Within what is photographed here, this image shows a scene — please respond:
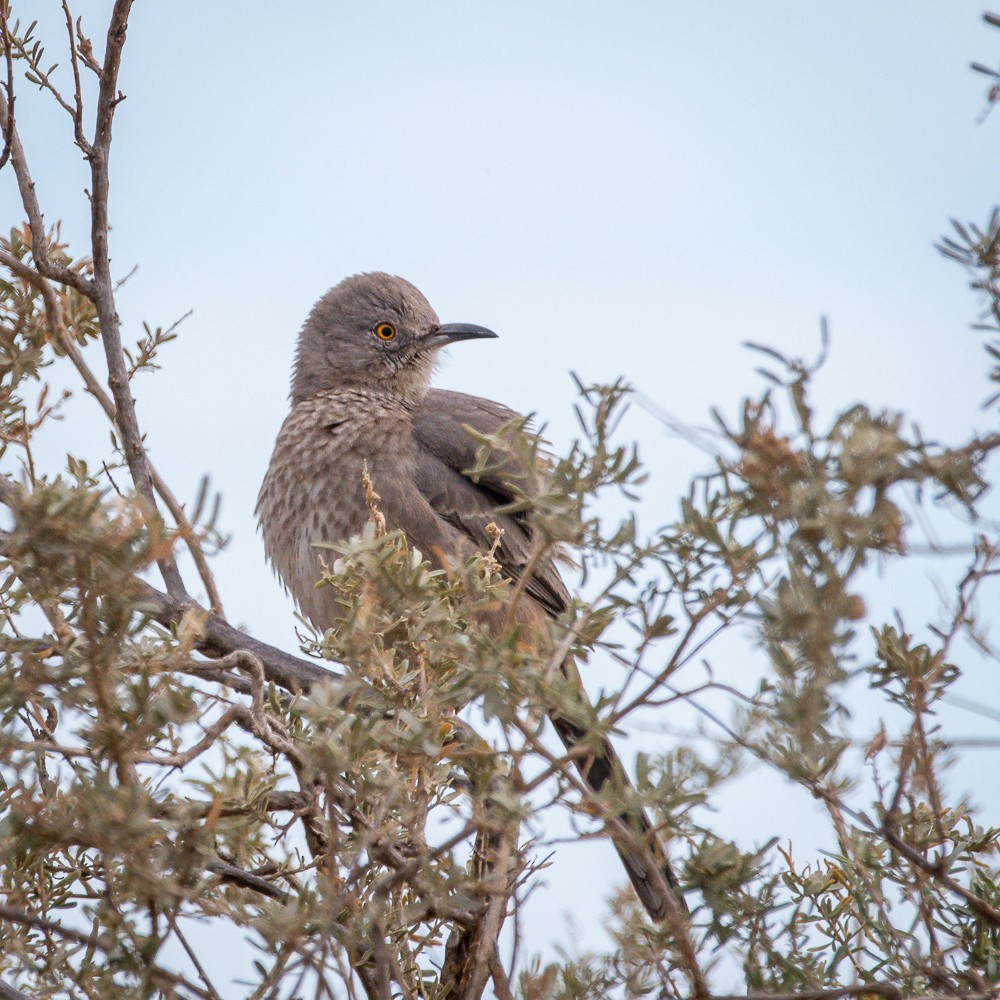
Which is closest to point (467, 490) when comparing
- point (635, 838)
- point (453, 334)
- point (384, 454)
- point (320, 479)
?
point (384, 454)

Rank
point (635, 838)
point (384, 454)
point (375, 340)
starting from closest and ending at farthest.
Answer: point (635, 838)
point (384, 454)
point (375, 340)

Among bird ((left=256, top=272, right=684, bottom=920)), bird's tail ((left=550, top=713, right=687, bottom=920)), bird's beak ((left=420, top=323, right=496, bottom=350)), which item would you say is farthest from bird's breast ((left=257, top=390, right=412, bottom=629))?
bird's tail ((left=550, top=713, right=687, bottom=920))

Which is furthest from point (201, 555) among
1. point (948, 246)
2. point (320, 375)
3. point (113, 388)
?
point (948, 246)

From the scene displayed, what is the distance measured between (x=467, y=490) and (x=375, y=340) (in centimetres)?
113

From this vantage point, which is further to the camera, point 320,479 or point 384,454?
point 384,454

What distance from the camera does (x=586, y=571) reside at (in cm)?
223

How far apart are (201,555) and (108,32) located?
5.49 feet

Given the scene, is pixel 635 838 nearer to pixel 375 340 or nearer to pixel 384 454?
pixel 384 454

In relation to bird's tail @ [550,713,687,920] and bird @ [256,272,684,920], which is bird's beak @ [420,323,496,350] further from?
bird's tail @ [550,713,687,920]

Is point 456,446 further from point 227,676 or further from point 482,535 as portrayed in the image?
point 227,676

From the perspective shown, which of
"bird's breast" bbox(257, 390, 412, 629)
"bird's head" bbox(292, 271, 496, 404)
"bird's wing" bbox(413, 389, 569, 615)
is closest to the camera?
"bird's breast" bbox(257, 390, 412, 629)

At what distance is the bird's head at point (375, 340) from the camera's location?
6.12m

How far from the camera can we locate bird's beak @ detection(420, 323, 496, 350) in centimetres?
626

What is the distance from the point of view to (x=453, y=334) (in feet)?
20.6
